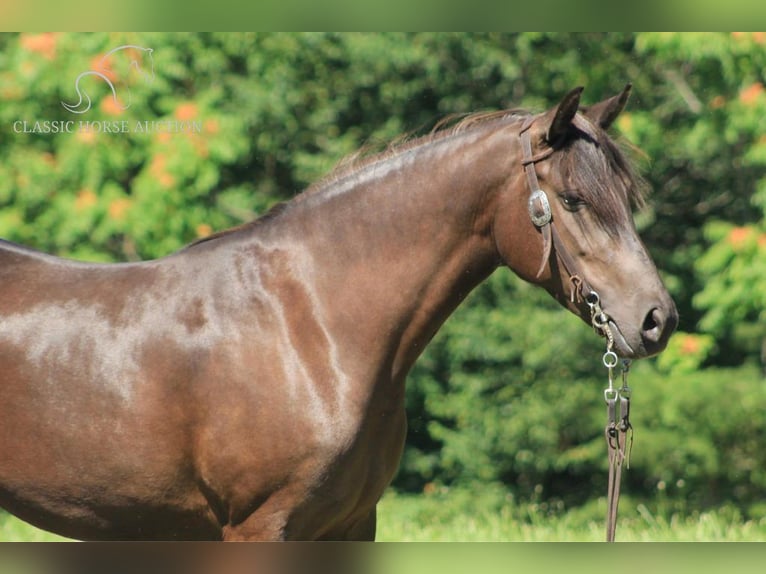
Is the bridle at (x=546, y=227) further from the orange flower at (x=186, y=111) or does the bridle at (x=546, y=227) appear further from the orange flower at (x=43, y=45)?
the orange flower at (x=43, y=45)

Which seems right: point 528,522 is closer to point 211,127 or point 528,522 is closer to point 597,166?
point 211,127

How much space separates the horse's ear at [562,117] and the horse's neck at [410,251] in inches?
6.5

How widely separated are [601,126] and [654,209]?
522 centimetres

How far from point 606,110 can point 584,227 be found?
0.42m

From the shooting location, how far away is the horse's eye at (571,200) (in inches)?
115

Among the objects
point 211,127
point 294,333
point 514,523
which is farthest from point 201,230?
point 294,333

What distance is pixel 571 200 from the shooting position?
2.93 m

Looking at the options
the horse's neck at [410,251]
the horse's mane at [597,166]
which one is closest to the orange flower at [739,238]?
the horse's mane at [597,166]

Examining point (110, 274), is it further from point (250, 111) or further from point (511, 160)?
point (250, 111)

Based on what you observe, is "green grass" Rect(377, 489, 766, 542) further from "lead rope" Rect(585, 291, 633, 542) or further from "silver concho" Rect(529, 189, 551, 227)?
"silver concho" Rect(529, 189, 551, 227)

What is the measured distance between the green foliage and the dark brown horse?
12.2ft

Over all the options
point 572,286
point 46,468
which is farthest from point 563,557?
point 46,468

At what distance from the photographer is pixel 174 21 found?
2.84 metres

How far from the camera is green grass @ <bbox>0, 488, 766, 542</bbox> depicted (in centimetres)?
579
